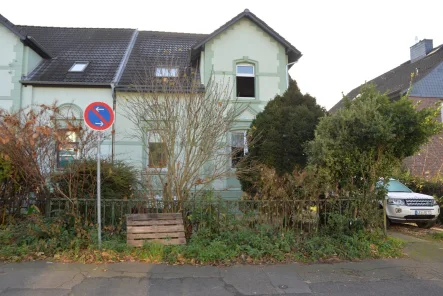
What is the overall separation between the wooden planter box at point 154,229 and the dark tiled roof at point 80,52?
25.3 feet

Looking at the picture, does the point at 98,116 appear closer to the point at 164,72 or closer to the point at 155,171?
the point at 155,171

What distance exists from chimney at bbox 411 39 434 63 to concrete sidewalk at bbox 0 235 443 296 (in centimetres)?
2498

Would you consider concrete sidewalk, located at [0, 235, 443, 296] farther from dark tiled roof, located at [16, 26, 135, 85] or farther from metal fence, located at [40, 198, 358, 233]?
dark tiled roof, located at [16, 26, 135, 85]

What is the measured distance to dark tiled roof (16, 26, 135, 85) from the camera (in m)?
12.9

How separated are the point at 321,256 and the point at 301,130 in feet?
11.6

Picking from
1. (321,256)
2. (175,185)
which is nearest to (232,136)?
(175,185)

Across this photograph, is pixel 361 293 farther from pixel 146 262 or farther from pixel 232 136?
pixel 232 136

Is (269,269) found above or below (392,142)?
below

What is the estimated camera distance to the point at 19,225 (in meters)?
6.79

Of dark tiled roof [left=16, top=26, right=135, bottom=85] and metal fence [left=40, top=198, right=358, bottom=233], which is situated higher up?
dark tiled roof [left=16, top=26, right=135, bottom=85]

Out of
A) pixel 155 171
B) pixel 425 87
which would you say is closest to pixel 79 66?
pixel 155 171

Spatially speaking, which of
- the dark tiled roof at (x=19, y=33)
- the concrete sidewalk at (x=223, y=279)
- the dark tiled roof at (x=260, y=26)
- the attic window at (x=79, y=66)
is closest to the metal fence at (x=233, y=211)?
the concrete sidewalk at (x=223, y=279)

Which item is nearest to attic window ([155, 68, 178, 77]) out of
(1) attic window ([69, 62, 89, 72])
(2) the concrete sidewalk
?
(2) the concrete sidewalk

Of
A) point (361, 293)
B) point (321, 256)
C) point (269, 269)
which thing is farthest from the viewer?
point (321, 256)
